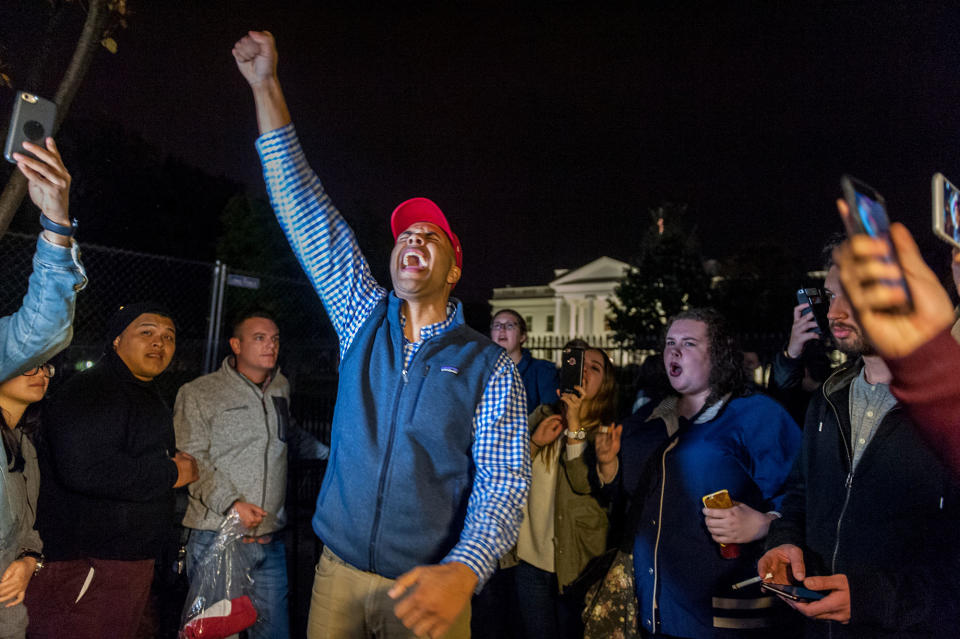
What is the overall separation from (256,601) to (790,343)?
404cm

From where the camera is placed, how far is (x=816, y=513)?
7.97 ft

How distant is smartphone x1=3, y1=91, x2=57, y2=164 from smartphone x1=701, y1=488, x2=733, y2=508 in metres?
3.11

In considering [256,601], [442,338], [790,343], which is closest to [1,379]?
[442,338]

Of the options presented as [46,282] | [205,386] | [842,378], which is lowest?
[205,386]

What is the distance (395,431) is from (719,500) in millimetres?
1529

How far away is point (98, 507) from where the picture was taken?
320 cm

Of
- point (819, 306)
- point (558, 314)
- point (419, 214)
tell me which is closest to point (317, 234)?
point (419, 214)

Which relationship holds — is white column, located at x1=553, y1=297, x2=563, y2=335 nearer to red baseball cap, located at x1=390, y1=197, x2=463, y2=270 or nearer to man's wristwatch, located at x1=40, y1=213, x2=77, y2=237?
red baseball cap, located at x1=390, y1=197, x2=463, y2=270

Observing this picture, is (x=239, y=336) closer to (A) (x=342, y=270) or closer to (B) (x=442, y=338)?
(A) (x=342, y=270)

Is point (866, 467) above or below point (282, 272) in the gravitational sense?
below

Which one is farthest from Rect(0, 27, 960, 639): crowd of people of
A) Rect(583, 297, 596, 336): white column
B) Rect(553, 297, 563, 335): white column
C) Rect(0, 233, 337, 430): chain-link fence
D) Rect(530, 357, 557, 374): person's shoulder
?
Rect(553, 297, 563, 335): white column

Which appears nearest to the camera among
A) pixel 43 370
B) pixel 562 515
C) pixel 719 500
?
pixel 719 500

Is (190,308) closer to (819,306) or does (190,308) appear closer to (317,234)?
(317,234)

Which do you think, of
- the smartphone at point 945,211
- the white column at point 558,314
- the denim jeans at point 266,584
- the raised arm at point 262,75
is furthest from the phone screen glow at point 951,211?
the white column at point 558,314
